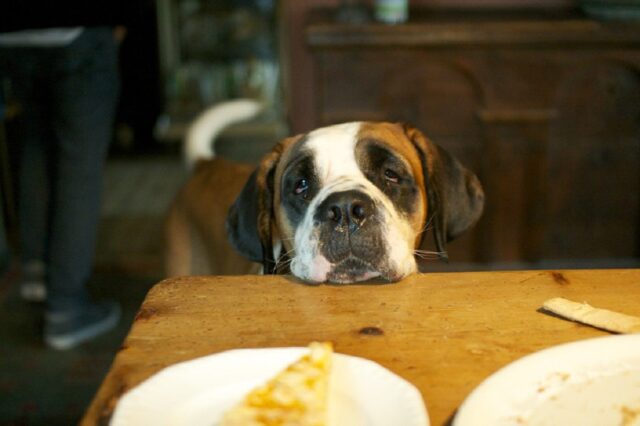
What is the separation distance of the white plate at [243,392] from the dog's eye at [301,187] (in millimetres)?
886

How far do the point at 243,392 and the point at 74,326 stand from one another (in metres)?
2.38

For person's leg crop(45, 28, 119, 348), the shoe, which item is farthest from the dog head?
the shoe

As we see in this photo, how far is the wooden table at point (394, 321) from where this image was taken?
83 cm

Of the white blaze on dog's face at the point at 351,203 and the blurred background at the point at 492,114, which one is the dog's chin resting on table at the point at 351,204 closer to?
the white blaze on dog's face at the point at 351,203

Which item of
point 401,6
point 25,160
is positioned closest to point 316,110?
point 401,6

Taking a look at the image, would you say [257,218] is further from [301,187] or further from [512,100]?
[512,100]

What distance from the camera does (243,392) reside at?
771mm

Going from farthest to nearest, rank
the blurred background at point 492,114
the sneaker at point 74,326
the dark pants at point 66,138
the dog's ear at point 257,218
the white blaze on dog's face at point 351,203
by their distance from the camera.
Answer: the blurred background at point 492,114 → the sneaker at point 74,326 → the dark pants at point 66,138 → the dog's ear at point 257,218 → the white blaze on dog's face at point 351,203

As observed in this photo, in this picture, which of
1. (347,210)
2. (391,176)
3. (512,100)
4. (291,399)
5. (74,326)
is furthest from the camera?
(512,100)

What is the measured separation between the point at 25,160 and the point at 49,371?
865mm

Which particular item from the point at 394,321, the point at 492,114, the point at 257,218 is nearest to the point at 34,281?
the point at 257,218

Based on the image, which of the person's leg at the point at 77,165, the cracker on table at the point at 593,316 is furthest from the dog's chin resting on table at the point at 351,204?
the person's leg at the point at 77,165

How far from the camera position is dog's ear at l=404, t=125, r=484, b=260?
1729 mm

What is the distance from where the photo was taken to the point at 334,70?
3213 mm
